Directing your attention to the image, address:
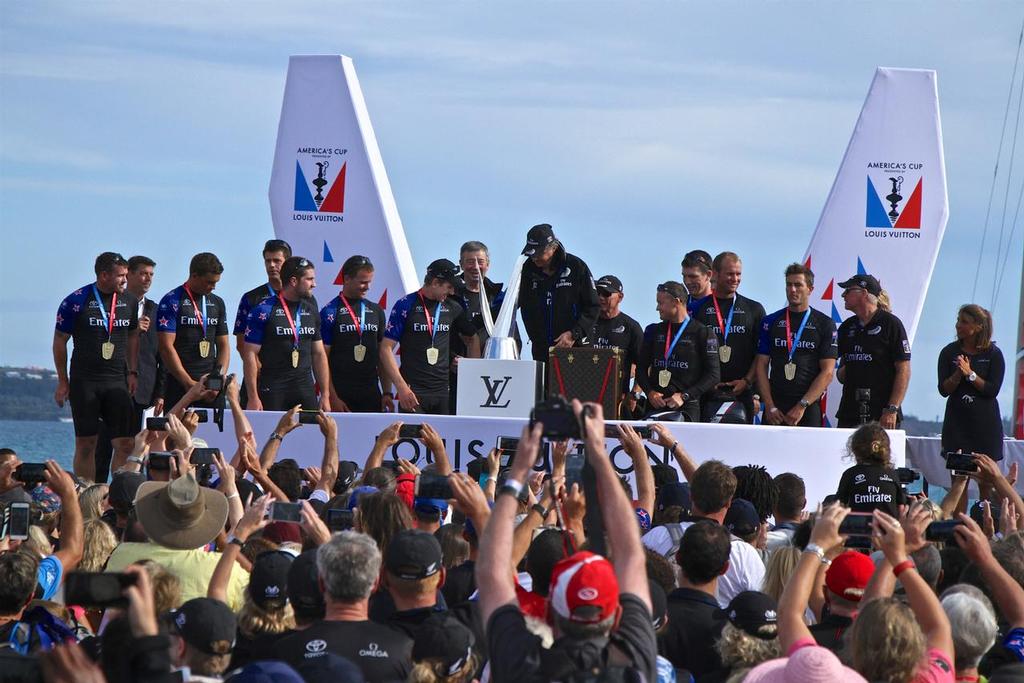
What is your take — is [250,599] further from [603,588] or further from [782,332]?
[782,332]

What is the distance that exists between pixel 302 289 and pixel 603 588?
325 inches

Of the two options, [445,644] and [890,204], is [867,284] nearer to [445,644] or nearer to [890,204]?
[890,204]

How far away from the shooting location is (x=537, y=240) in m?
11.1

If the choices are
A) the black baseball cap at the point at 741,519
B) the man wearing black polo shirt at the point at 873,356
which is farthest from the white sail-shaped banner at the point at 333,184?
the black baseball cap at the point at 741,519

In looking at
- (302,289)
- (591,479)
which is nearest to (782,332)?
(302,289)

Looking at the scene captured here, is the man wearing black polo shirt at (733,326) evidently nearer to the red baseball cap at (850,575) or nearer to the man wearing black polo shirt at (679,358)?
the man wearing black polo shirt at (679,358)

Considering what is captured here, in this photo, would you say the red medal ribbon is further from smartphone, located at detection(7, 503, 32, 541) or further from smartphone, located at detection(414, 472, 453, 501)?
smartphone, located at detection(414, 472, 453, 501)

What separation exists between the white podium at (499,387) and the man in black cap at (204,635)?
6.27 meters

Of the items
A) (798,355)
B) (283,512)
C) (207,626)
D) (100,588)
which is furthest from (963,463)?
(100,588)

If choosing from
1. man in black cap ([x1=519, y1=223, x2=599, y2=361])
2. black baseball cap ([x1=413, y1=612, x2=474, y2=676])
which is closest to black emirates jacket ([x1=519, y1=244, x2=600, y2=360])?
man in black cap ([x1=519, y1=223, x2=599, y2=361])

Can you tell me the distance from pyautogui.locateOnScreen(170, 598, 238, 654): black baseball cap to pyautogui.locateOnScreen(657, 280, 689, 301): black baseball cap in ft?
24.6

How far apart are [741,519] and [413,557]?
2.17 metres

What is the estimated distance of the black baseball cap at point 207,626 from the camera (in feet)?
12.9

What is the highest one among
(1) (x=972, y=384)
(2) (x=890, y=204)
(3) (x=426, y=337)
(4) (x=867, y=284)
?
(2) (x=890, y=204)
